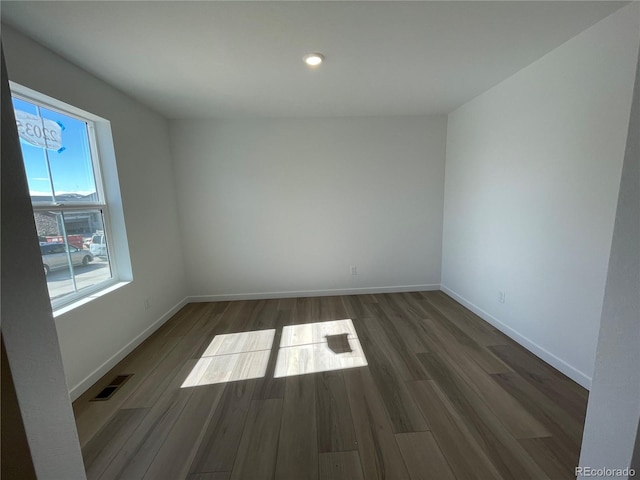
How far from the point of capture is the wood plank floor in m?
1.37

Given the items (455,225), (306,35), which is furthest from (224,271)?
(455,225)

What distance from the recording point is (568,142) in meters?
1.92

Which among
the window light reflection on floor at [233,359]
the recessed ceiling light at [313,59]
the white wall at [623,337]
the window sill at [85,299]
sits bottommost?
the window light reflection on floor at [233,359]

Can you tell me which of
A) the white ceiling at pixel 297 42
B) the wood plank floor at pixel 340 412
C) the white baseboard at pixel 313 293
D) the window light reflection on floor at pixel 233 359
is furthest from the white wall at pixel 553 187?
the window light reflection on floor at pixel 233 359

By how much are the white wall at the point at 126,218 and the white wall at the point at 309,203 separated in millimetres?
342

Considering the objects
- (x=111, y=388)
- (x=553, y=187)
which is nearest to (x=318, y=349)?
(x=111, y=388)

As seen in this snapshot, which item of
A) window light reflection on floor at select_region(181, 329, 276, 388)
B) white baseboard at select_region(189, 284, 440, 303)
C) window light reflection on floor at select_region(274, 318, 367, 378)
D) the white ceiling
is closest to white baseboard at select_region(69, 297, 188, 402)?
white baseboard at select_region(189, 284, 440, 303)

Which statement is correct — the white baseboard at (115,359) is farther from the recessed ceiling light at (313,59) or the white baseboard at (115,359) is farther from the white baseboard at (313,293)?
the recessed ceiling light at (313,59)

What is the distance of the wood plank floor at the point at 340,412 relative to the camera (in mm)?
1372

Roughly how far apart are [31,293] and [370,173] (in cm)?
342

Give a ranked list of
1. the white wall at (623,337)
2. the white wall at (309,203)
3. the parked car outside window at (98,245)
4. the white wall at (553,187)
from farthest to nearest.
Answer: the white wall at (309,203), the parked car outside window at (98,245), the white wall at (553,187), the white wall at (623,337)

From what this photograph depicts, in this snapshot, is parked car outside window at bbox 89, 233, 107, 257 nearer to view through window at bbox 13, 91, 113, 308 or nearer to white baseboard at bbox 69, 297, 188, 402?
view through window at bbox 13, 91, 113, 308

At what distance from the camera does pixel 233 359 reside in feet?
7.62

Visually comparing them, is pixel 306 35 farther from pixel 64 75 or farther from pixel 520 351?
pixel 520 351
